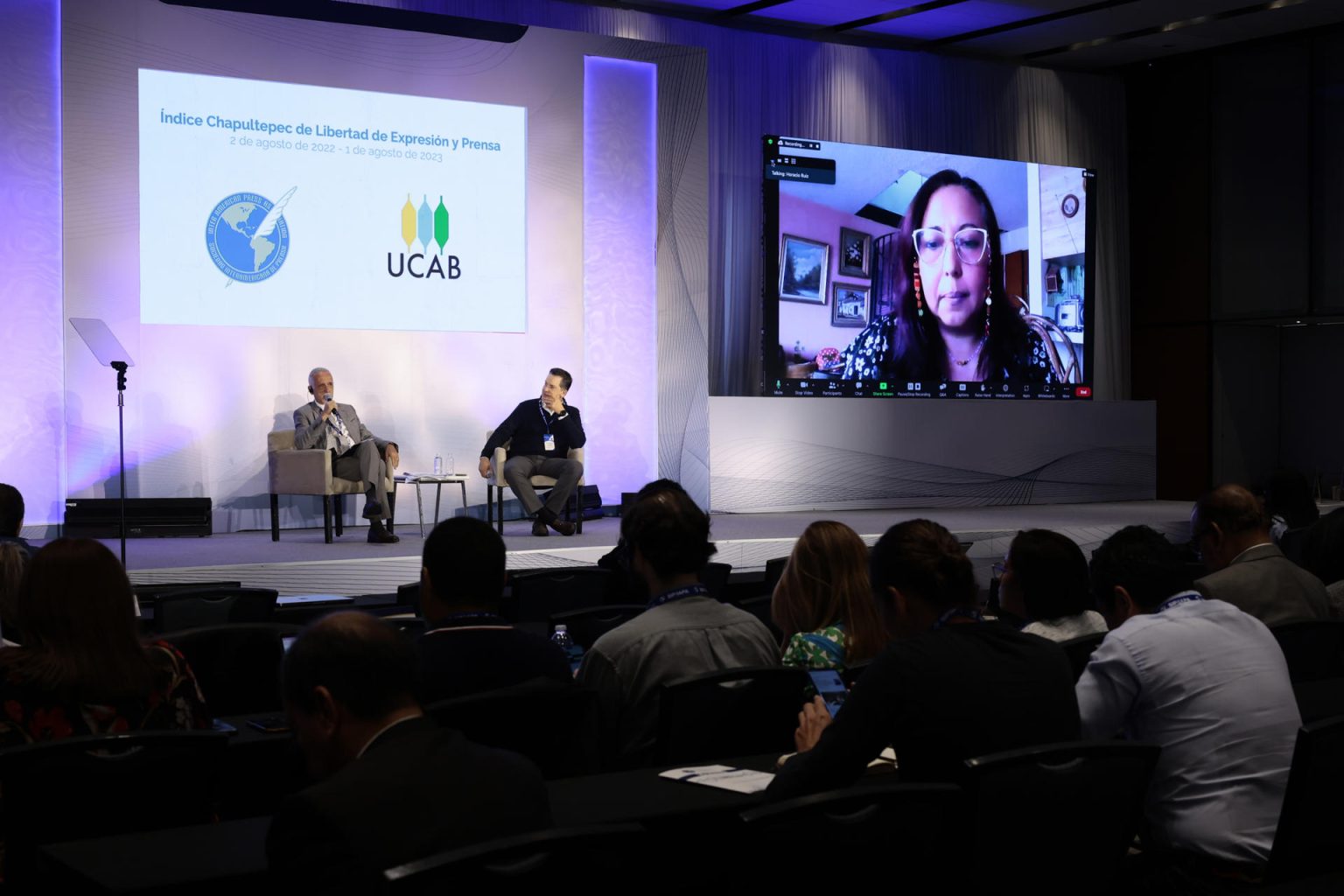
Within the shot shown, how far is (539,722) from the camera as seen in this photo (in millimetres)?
2512

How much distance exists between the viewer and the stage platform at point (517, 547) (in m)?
7.16

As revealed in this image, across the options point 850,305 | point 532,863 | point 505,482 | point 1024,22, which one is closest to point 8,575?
point 532,863

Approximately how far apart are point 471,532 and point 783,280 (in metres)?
8.27

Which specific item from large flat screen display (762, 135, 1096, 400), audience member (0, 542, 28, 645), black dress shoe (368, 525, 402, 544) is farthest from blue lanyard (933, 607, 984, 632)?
large flat screen display (762, 135, 1096, 400)

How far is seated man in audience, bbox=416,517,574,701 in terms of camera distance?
106 inches

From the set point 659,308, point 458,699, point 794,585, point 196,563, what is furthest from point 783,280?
point 458,699

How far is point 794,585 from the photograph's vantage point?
10.8ft

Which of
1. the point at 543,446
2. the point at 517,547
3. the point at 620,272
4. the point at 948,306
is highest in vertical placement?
the point at 620,272

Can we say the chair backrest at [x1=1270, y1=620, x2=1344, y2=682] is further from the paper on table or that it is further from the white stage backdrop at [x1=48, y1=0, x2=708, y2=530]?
the white stage backdrop at [x1=48, y1=0, x2=708, y2=530]

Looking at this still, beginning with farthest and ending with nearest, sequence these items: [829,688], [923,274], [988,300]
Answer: [988,300]
[923,274]
[829,688]

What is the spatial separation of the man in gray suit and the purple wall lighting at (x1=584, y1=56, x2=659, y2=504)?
197 centimetres

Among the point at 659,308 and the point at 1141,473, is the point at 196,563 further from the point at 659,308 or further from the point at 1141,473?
the point at 1141,473

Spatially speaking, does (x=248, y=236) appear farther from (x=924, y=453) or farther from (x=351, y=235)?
(x=924, y=453)

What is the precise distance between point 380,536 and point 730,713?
5.78m
